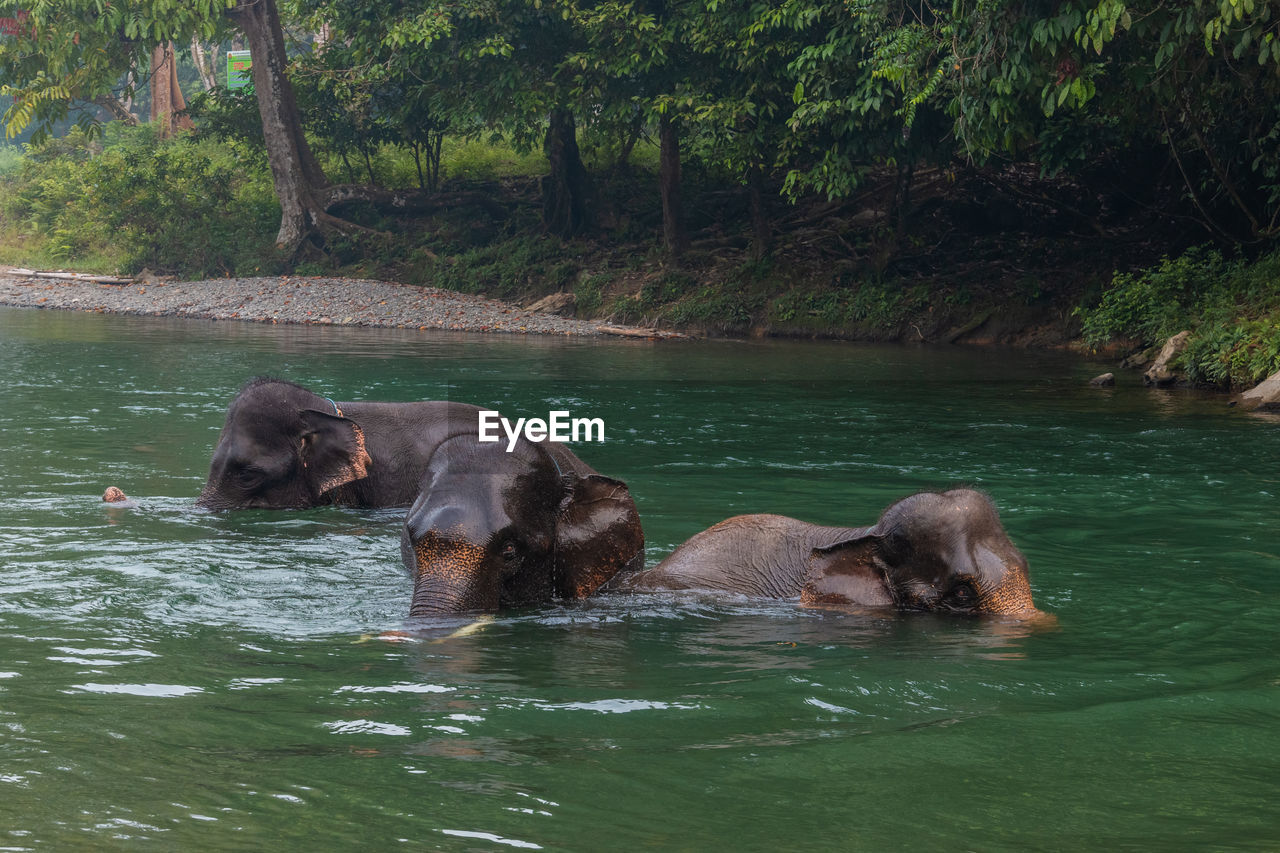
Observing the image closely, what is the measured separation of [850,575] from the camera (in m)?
6.09

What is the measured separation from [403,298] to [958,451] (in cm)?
1892

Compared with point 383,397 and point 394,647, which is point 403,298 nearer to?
point 383,397

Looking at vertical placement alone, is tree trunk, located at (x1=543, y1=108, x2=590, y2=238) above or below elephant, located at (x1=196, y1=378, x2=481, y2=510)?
above

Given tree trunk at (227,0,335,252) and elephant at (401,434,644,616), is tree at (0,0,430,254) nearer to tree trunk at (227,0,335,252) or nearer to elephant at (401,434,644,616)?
tree trunk at (227,0,335,252)

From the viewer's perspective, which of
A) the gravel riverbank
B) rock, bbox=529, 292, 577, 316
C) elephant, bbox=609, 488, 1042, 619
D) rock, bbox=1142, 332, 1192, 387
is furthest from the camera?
rock, bbox=529, 292, 577, 316

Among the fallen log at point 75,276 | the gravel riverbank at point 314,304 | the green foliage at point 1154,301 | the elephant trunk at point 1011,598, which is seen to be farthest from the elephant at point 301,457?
the fallen log at point 75,276

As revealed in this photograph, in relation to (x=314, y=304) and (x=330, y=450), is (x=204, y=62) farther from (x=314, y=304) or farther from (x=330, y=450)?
(x=330, y=450)

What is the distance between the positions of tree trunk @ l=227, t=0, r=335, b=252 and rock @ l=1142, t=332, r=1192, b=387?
67.2 feet

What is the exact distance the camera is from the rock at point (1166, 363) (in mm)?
16891

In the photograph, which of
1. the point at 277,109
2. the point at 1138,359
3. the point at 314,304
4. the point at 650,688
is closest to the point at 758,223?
the point at 314,304

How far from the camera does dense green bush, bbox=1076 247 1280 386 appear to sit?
16.1 meters

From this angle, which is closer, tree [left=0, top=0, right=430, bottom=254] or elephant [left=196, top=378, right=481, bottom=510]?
elephant [left=196, top=378, right=481, bottom=510]

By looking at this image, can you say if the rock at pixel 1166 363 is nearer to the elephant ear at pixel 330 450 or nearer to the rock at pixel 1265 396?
the rock at pixel 1265 396

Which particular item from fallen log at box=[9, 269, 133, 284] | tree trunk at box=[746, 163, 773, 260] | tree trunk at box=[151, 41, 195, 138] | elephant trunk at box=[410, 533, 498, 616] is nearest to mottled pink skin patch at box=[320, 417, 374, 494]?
elephant trunk at box=[410, 533, 498, 616]
